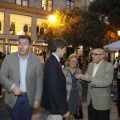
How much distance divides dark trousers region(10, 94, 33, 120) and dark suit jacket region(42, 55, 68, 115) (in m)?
0.38

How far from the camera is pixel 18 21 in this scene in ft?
95.2

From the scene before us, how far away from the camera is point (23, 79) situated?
354 cm

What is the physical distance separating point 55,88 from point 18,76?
2.09ft

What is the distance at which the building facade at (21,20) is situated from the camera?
27391 millimetres

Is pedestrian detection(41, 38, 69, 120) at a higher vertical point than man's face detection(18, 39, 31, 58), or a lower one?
lower

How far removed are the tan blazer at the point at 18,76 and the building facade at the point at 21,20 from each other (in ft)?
72.8

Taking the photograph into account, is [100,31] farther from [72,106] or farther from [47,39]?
[72,106]

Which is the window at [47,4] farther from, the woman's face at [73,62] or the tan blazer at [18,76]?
the tan blazer at [18,76]

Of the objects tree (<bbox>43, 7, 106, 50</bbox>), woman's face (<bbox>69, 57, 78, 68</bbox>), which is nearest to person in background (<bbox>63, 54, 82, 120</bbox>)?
woman's face (<bbox>69, 57, 78, 68</bbox>)

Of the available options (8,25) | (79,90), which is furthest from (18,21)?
(79,90)

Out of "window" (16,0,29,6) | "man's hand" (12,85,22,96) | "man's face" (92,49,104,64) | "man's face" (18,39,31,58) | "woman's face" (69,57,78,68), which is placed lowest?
"man's hand" (12,85,22,96)

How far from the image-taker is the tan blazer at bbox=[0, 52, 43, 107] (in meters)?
3.48

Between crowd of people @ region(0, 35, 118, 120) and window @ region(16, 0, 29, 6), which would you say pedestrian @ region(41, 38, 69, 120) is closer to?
crowd of people @ region(0, 35, 118, 120)

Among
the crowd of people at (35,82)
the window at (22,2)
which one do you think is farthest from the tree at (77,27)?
the crowd of people at (35,82)
